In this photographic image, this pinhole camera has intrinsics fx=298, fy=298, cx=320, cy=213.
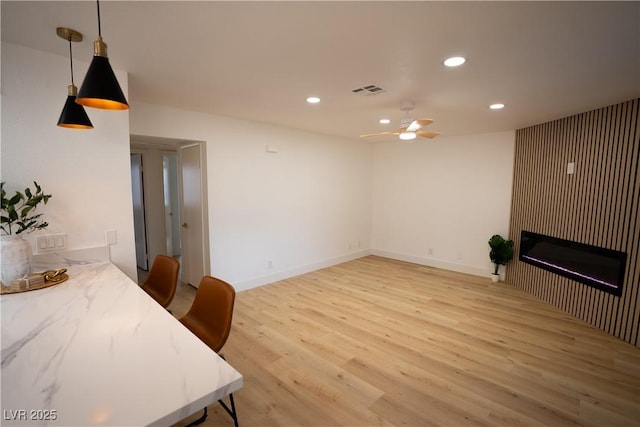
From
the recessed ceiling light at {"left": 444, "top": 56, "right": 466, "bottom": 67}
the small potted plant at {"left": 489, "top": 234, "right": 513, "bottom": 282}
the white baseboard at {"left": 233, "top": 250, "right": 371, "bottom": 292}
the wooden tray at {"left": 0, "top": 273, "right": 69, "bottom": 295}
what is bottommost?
the white baseboard at {"left": 233, "top": 250, "right": 371, "bottom": 292}

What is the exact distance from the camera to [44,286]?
6.34 ft

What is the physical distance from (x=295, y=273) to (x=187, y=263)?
1.81 meters

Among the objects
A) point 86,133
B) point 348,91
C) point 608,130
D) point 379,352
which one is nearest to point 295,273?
point 379,352

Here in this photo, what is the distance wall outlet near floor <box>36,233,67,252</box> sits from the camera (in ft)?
7.18

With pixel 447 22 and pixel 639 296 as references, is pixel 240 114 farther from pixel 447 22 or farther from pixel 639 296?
pixel 639 296

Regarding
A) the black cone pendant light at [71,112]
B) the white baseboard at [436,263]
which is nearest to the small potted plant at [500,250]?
the white baseboard at [436,263]

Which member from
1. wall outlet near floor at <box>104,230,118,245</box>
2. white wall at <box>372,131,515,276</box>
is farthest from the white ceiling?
white wall at <box>372,131,515,276</box>

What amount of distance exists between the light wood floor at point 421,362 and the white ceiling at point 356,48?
102 inches

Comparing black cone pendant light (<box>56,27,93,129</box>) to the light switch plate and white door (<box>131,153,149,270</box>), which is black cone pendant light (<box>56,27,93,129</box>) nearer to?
white door (<box>131,153,149,270</box>)

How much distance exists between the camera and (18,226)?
6.89 ft

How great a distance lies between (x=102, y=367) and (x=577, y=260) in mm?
5009

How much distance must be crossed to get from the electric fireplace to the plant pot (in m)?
5.38

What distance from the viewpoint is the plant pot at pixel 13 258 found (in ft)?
6.19

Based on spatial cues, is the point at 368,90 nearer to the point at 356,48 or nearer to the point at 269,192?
the point at 356,48
